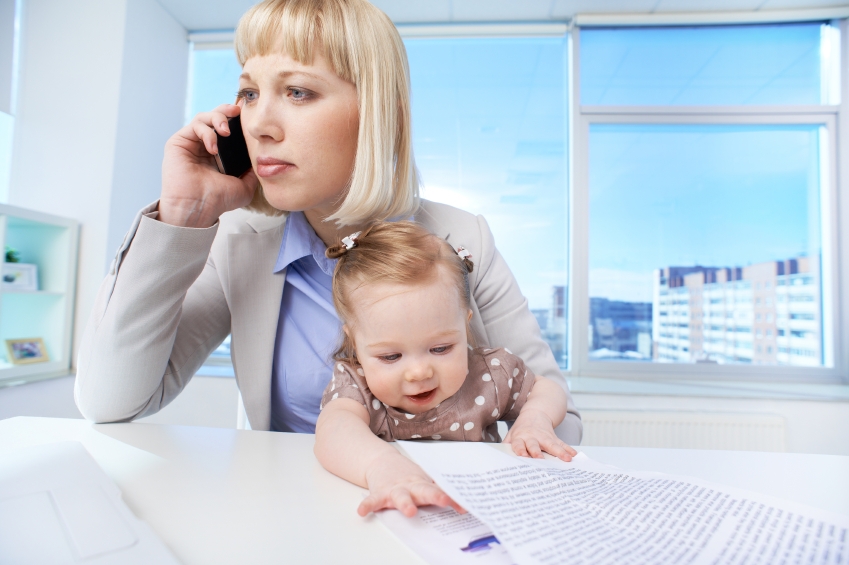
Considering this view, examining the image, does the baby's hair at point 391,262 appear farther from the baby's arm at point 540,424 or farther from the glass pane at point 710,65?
the glass pane at point 710,65

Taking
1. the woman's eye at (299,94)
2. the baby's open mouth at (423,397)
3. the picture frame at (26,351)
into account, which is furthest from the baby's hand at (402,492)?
the picture frame at (26,351)

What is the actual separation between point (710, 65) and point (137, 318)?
421cm

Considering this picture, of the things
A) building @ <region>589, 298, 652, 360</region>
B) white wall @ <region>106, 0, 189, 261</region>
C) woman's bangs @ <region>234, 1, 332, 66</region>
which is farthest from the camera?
building @ <region>589, 298, 652, 360</region>

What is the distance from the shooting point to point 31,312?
2963 mm

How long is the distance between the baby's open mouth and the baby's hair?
170mm

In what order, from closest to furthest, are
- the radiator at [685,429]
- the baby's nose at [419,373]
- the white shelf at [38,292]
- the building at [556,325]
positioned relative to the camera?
the baby's nose at [419,373]
the white shelf at [38,292]
the radiator at [685,429]
the building at [556,325]

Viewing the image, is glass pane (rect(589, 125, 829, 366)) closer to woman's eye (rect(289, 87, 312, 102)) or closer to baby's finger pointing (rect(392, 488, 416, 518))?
woman's eye (rect(289, 87, 312, 102))

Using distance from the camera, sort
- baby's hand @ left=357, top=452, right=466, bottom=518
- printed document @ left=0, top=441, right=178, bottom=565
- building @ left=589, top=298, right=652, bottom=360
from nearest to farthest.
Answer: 1. printed document @ left=0, top=441, right=178, bottom=565
2. baby's hand @ left=357, top=452, right=466, bottom=518
3. building @ left=589, top=298, right=652, bottom=360

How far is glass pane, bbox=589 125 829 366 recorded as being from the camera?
3.39 m

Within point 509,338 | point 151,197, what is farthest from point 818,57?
point 151,197

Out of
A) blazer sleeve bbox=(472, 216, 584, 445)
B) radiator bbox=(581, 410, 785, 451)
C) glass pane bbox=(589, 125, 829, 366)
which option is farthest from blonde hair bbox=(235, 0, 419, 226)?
glass pane bbox=(589, 125, 829, 366)

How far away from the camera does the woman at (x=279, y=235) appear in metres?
0.91

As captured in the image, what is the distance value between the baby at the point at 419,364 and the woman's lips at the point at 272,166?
19cm

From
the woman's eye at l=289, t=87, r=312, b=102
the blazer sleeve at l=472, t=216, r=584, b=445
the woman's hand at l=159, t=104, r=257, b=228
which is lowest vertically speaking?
the blazer sleeve at l=472, t=216, r=584, b=445
